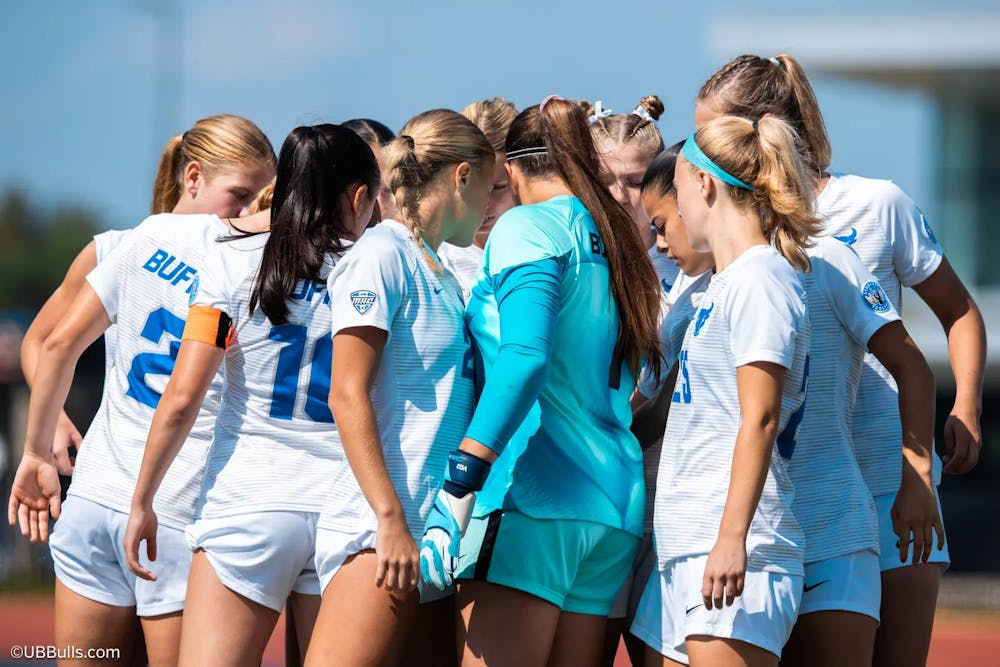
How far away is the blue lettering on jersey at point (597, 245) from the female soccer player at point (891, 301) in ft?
1.94

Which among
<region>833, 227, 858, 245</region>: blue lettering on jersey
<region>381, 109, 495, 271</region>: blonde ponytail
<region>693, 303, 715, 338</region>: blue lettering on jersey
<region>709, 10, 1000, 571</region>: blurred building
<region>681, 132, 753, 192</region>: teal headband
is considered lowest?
<region>709, 10, 1000, 571</region>: blurred building

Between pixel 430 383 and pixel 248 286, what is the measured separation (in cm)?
55

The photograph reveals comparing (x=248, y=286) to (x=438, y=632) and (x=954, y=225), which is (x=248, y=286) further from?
(x=954, y=225)

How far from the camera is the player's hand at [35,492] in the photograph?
13.3 feet

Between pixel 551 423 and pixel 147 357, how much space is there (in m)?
1.31

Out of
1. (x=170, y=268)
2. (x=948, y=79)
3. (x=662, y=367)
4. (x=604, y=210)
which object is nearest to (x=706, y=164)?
(x=604, y=210)

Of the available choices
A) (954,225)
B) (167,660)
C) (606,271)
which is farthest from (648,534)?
(954,225)

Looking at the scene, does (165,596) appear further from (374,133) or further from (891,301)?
(891,301)

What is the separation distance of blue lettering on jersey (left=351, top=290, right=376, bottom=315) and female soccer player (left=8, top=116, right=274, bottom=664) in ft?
2.65

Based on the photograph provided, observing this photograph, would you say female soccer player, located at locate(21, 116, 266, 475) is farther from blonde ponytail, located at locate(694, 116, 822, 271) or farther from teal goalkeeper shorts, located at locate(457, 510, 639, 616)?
blonde ponytail, located at locate(694, 116, 822, 271)

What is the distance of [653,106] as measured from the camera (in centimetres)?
425

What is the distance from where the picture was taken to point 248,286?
11.2 ft

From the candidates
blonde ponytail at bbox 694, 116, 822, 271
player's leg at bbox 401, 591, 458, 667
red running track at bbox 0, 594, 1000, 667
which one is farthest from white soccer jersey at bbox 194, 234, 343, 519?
red running track at bbox 0, 594, 1000, 667

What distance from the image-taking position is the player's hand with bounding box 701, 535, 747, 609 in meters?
2.87
